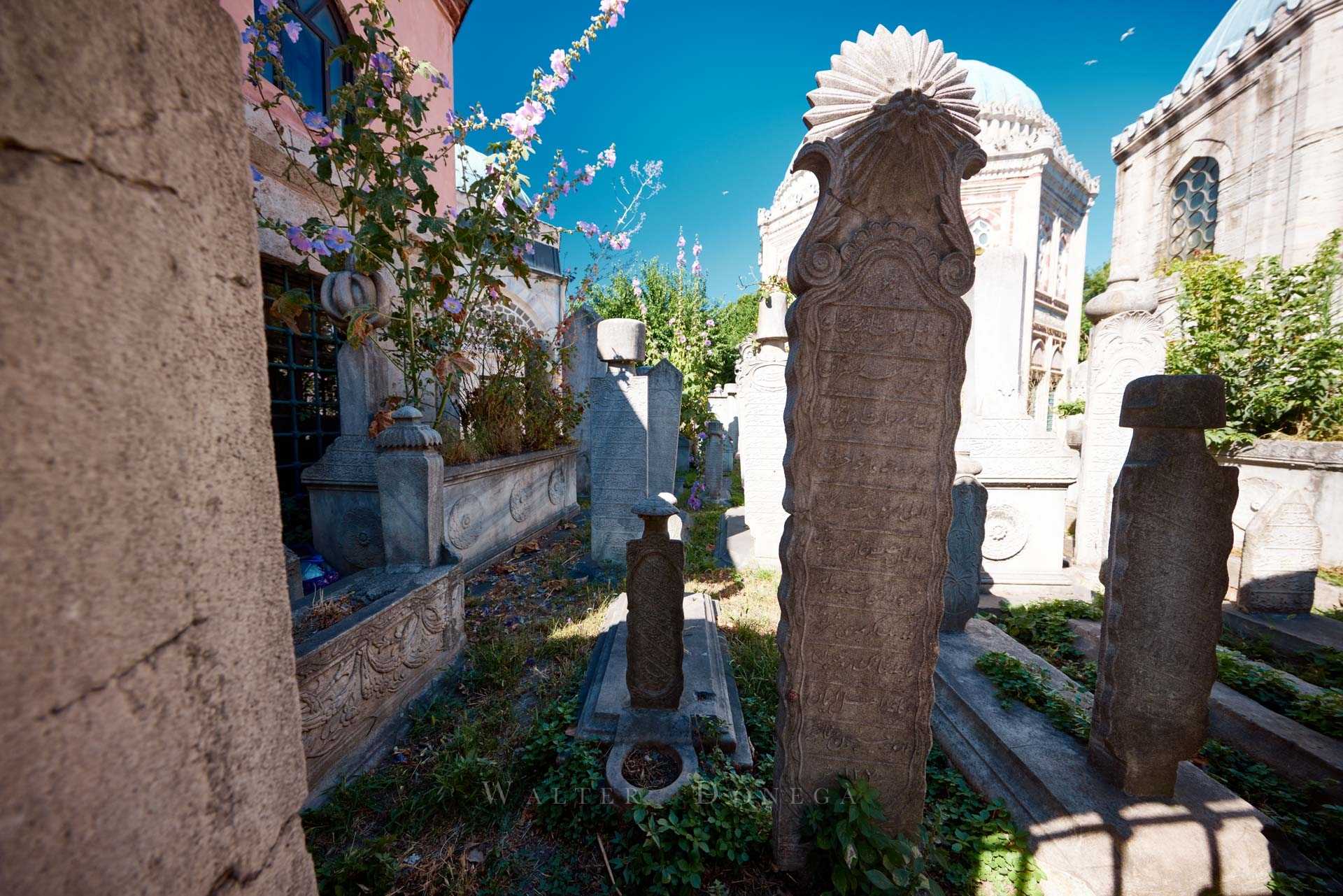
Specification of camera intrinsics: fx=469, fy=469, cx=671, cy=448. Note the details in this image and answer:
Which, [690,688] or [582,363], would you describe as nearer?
[690,688]

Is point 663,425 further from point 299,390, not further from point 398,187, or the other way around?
point 299,390

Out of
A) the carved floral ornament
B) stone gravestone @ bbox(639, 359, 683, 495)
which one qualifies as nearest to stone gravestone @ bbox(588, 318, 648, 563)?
stone gravestone @ bbox(639, 359, 683, 495)

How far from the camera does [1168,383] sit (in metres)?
1.84

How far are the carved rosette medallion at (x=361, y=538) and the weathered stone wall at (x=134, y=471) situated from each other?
11.0 ft

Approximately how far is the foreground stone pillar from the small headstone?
5.48ft

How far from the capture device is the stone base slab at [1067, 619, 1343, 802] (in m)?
2.18

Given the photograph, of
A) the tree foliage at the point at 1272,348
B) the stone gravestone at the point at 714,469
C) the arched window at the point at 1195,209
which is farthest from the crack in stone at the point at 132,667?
the arched window at the point at 1195,209

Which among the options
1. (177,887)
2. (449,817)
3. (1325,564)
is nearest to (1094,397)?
(1325,564)

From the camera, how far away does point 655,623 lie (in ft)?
8.88

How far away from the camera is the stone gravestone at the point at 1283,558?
370 cm

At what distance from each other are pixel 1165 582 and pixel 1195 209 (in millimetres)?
14570

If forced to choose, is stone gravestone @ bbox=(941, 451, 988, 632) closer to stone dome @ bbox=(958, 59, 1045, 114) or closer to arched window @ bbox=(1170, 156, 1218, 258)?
arched window @ bbox=(1170, 156, 1218, 258)

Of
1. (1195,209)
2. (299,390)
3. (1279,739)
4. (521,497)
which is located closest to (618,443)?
(521,497)

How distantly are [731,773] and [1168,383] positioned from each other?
2.49 metres
